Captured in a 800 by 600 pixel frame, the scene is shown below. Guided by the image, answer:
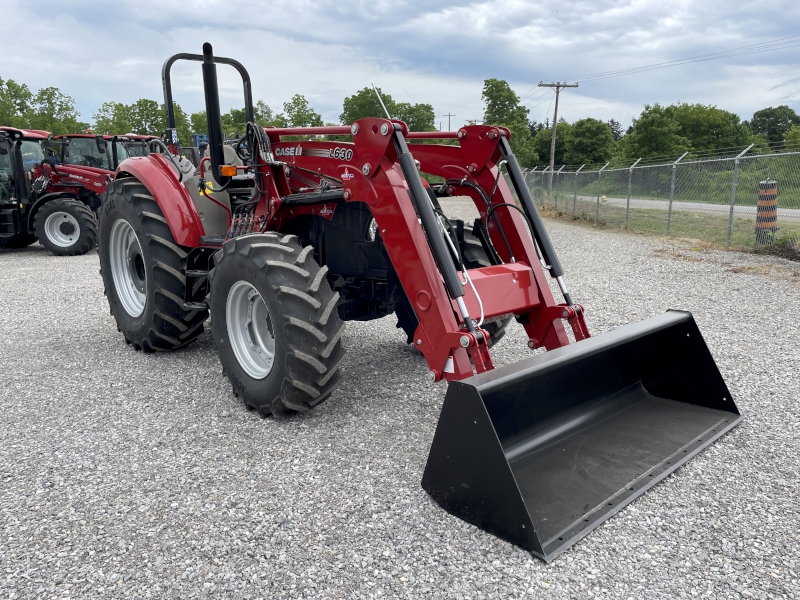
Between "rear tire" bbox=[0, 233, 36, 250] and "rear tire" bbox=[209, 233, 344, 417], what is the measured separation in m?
10.1

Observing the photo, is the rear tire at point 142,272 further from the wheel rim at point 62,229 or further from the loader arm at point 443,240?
the wheel rim at point 62,229

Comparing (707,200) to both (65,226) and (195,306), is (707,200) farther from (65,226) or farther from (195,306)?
(65,226)

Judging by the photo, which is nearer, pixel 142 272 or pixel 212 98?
pixel 212 98

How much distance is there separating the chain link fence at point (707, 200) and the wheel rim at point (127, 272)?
1013cm

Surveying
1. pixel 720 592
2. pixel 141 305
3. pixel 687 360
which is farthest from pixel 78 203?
pixel 720 592

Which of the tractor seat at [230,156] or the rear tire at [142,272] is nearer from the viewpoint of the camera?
the rear tire at [142,272]

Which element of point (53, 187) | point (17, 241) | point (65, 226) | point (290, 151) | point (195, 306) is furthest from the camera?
point (17, 241)

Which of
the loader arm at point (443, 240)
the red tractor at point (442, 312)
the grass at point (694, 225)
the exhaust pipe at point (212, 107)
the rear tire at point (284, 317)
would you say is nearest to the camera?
the red tractor at point (442, 312)

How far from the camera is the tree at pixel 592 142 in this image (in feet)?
174

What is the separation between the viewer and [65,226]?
11789mm

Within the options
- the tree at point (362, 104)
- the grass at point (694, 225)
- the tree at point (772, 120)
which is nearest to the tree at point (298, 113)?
the tree at point (362, 104)

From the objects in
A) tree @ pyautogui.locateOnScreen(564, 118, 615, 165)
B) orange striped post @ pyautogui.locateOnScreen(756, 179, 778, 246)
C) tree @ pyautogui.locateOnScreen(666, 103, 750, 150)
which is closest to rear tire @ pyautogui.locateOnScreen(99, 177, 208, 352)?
orange striped post @ pyautogui.locateOnScreen(756, 179, 778, 246)

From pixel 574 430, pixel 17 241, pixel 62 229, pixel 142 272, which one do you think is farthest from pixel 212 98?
pixel 17 241

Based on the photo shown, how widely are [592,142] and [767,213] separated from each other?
148 feet
